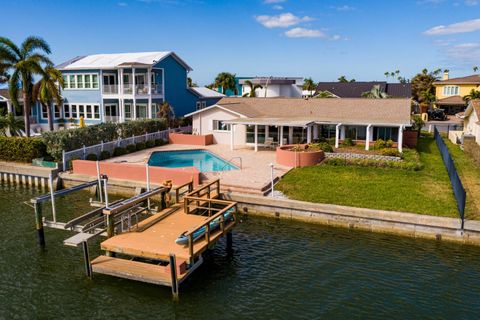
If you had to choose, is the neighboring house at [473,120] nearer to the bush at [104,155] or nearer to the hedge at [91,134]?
the hedge at [91,134]

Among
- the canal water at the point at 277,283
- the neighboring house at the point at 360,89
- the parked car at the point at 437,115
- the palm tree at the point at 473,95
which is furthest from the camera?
the neighboring house at the point at 360,89

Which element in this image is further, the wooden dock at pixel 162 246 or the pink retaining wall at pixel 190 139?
the pink retaining wall at pixel 190 139

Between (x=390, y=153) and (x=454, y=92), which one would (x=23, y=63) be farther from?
(x=454, y=92)

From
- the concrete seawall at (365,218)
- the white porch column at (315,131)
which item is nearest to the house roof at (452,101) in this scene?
the white porch column at (315,131)

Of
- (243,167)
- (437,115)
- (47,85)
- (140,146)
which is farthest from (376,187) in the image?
(437,115)

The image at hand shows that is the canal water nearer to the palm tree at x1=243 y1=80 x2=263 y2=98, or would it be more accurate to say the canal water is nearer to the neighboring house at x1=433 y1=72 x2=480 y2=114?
the palm tree at x1=243 y1=80 x2=263 y2=98

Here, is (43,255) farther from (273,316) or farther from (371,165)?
(371,165)
